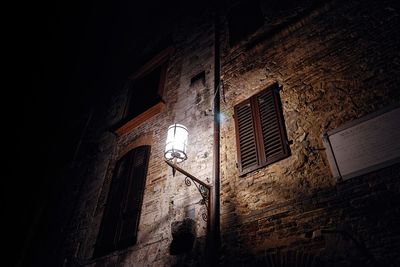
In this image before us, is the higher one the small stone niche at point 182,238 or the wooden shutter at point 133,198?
the wooden shutter at point 133,198

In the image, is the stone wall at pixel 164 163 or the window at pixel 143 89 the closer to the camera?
the stone wall at pixel 164 163

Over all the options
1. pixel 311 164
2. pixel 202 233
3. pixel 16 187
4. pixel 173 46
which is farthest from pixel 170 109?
pixel 16 187

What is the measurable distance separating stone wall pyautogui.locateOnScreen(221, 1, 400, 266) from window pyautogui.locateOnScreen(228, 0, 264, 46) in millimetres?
1397

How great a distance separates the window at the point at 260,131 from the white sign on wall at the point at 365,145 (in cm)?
72

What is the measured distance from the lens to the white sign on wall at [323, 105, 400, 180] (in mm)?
3334

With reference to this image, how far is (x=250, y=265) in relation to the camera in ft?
12.1

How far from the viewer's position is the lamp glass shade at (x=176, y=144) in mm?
4871

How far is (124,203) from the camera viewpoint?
21.0ft

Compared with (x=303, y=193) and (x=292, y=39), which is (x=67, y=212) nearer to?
(x=303, y=193)

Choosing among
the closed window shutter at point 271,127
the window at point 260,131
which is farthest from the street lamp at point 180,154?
the closed window shutter at point 271,127

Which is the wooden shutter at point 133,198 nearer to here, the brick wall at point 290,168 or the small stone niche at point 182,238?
the brick wall at point 290,168

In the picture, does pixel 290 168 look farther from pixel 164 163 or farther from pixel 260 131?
pixel 164 163

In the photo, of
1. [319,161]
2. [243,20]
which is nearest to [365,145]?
[319,161]

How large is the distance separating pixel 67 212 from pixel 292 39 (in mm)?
7469
